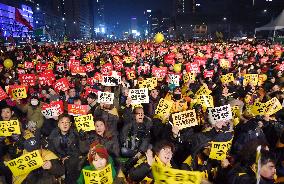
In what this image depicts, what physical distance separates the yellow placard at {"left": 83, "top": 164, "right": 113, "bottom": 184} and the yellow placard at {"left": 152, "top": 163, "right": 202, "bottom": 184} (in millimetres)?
930

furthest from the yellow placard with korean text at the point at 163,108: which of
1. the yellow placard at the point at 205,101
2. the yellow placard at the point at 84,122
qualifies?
the yellow placard at the point at 84,122

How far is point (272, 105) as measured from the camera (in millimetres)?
8195

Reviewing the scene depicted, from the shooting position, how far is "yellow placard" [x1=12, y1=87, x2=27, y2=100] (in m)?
11.4

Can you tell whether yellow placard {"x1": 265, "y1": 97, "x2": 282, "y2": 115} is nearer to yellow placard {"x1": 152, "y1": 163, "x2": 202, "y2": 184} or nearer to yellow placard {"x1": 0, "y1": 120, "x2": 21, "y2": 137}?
yellow placard {"x1": 152, "y1": 163, "x2": 202, "y2": 184}

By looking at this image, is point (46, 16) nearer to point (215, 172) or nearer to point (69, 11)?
point (69, 11)

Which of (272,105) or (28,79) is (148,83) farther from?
(272,105)

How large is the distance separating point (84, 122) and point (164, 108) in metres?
2.27

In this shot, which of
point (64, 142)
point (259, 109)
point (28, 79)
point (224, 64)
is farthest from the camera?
point (224, 64)

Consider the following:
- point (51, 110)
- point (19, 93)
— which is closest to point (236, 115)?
point (51, 110)

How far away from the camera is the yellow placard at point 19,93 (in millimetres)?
11438

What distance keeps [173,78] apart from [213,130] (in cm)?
671

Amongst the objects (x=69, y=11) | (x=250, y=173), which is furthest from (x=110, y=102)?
(x=69, y=11)

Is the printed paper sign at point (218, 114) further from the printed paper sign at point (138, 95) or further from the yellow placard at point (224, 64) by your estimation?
the yellow placard at point (224, 64)

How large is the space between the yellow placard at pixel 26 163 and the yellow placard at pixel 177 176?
6.62ft
